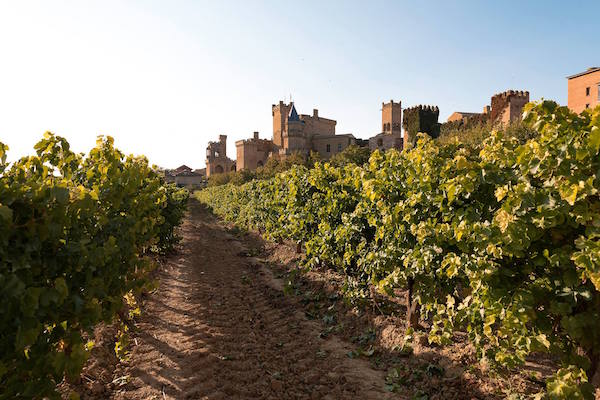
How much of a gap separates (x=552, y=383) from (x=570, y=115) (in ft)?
6.70

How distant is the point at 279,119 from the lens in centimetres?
6712

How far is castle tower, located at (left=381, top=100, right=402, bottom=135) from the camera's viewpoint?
205 ft

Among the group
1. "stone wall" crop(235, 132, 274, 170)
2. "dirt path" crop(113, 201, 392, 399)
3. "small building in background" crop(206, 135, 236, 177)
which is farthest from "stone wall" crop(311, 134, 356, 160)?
"dirt path" crop(113, 201, 392, 399)

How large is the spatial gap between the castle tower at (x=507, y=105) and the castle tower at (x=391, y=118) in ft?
74.6

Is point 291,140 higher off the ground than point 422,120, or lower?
lower

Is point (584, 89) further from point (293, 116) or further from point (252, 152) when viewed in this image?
point (252, 152)

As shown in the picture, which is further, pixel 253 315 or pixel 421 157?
pixel 253 315

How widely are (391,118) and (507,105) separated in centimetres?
2464

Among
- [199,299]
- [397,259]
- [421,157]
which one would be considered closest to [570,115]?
[421,157]

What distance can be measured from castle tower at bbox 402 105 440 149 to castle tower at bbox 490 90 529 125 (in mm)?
10554

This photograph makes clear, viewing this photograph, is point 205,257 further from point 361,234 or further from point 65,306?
point 65,306

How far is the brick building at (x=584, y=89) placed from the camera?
1272 inches

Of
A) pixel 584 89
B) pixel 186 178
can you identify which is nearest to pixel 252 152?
pixel 186 178

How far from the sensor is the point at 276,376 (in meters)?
4.49
